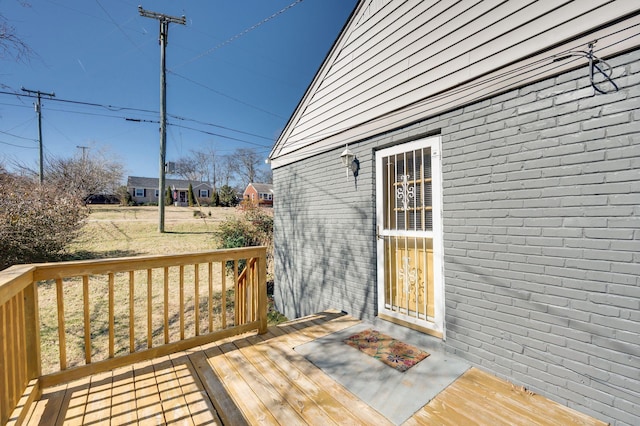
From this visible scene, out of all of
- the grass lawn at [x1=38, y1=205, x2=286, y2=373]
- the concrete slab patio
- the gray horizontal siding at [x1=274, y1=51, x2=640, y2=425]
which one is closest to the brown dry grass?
the grass lawn at [x1=38, y1=205, x2=286, y2=373]

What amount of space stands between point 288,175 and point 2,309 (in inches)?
155

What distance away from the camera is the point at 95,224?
1252 centimetres

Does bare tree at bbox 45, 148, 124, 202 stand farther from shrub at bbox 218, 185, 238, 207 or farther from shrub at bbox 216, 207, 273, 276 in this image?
shrub at bbox 218, 185, 238, 207

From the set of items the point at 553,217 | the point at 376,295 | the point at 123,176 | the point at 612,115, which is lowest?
the point at 376,295

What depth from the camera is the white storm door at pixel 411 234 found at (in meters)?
2.65

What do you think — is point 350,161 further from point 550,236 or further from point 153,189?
point 153,189

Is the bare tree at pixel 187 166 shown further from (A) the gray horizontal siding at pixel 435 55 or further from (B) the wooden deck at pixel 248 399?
(B) the wooden deck at pixel 248 399

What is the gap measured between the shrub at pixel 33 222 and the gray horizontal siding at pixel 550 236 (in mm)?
9448

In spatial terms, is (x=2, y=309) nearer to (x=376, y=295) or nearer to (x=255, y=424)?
(x=255, y=424)

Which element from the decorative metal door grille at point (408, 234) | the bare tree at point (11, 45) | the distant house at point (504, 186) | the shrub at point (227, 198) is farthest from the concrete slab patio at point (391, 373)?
the shrub at point (227, 198)

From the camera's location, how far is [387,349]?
8.64 ft

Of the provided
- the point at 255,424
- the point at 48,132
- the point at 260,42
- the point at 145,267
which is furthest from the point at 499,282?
the point at 48,132

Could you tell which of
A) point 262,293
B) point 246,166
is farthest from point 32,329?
point 246,166

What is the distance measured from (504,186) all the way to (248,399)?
2.60 m
